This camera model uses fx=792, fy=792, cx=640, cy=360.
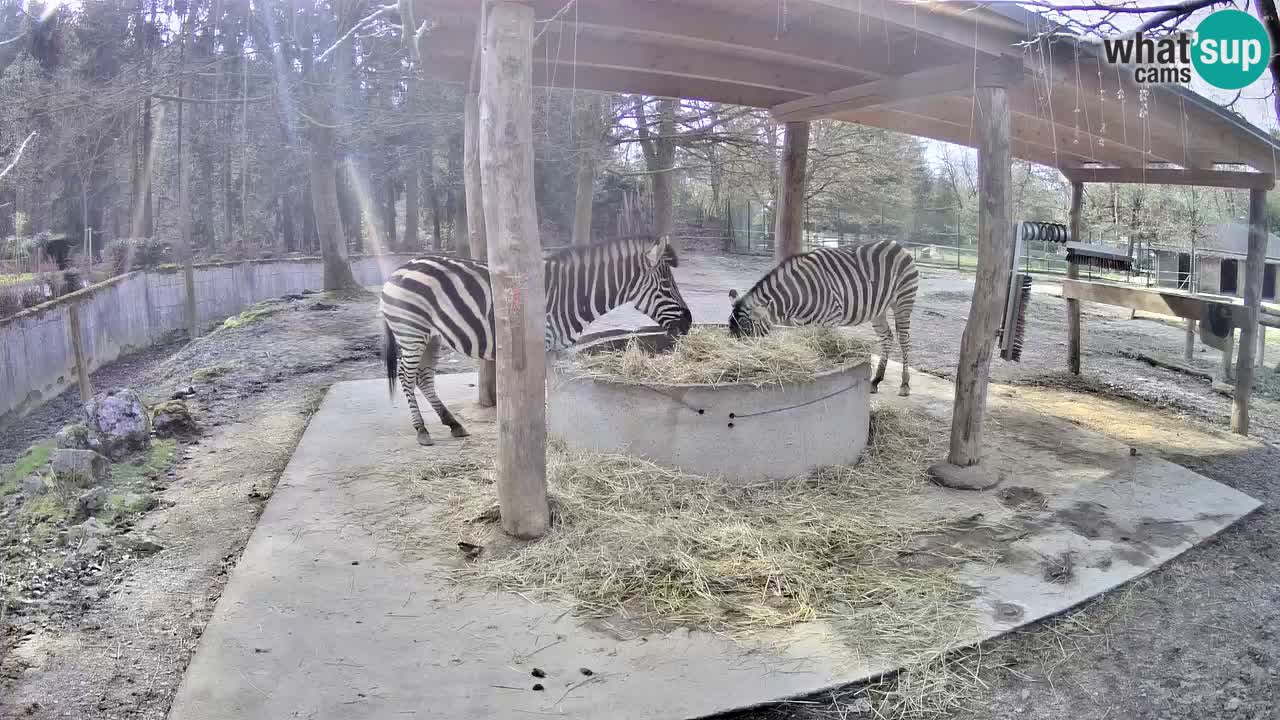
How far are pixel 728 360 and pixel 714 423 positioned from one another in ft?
1.49

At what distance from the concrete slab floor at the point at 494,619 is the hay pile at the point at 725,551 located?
150mm

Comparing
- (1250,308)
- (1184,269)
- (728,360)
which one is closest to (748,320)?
(728,360)

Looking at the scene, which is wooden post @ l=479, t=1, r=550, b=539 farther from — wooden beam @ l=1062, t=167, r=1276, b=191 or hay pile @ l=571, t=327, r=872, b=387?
wooden beam @ l=1062, t=167, r=1276, b=191

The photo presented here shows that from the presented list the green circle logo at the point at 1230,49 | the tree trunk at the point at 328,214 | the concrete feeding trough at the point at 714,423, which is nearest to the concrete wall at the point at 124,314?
the tree trunk at the point at 328,214

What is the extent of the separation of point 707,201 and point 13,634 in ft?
69.2

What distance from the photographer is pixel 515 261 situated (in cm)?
387

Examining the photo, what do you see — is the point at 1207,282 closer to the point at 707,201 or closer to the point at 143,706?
the point at 707,201

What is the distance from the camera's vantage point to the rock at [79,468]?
501 centimetres

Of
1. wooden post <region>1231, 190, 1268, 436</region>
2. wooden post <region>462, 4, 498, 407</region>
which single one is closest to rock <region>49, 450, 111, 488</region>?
wooden post <region>462, 4, 498, 407</region>

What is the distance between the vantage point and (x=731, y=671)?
2951mm

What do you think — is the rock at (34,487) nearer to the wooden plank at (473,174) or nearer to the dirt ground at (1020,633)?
the dirt ground at (1020,633)

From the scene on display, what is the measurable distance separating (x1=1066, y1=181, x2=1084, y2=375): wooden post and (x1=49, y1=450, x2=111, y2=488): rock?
8.91 metres

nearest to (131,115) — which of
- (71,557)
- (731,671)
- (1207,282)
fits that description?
(71,557)

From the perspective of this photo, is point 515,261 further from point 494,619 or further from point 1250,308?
point 1250,308
